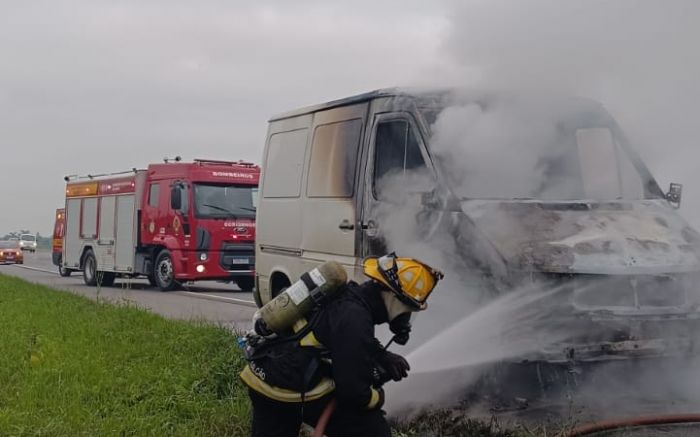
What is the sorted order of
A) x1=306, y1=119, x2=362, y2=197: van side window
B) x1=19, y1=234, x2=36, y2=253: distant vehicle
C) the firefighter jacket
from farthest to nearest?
x1=19, y1=234, x2=36, y2=253: distant vehicle, x1=306, y1=119, x2=362, y2=197: van side window, the firefighter jacket

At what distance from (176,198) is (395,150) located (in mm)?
11112

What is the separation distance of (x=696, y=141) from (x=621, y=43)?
3.50ft

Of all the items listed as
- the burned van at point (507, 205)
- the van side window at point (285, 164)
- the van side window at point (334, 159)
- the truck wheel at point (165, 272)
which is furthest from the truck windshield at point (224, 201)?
the van side window at point (334, 159)

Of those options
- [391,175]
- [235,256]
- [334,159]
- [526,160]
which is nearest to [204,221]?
[235,256]

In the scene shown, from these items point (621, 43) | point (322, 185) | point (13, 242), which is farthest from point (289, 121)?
point (13, 242)

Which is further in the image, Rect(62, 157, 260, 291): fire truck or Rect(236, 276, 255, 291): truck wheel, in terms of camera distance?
Rect(236, 276, 255, 291): truck wheel

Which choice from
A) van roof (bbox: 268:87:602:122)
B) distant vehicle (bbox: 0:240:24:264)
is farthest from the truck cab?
distant vehicle (bbox: 0:240:24:264)

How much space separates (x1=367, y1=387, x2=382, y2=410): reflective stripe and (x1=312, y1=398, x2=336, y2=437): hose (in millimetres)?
161

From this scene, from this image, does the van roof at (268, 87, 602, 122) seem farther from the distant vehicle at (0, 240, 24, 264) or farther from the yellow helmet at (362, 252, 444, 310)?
the distant vehicle at (0, 240, 24, 264)

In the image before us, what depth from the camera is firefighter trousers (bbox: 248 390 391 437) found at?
3.47 meters

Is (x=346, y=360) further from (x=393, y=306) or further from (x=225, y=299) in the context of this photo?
(x=225, y=299)

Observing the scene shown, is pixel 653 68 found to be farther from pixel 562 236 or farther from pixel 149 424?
pixel 149 424

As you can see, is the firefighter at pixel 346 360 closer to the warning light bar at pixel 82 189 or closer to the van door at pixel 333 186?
the van door at pixel 333 186

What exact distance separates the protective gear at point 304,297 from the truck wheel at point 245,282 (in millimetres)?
14024
